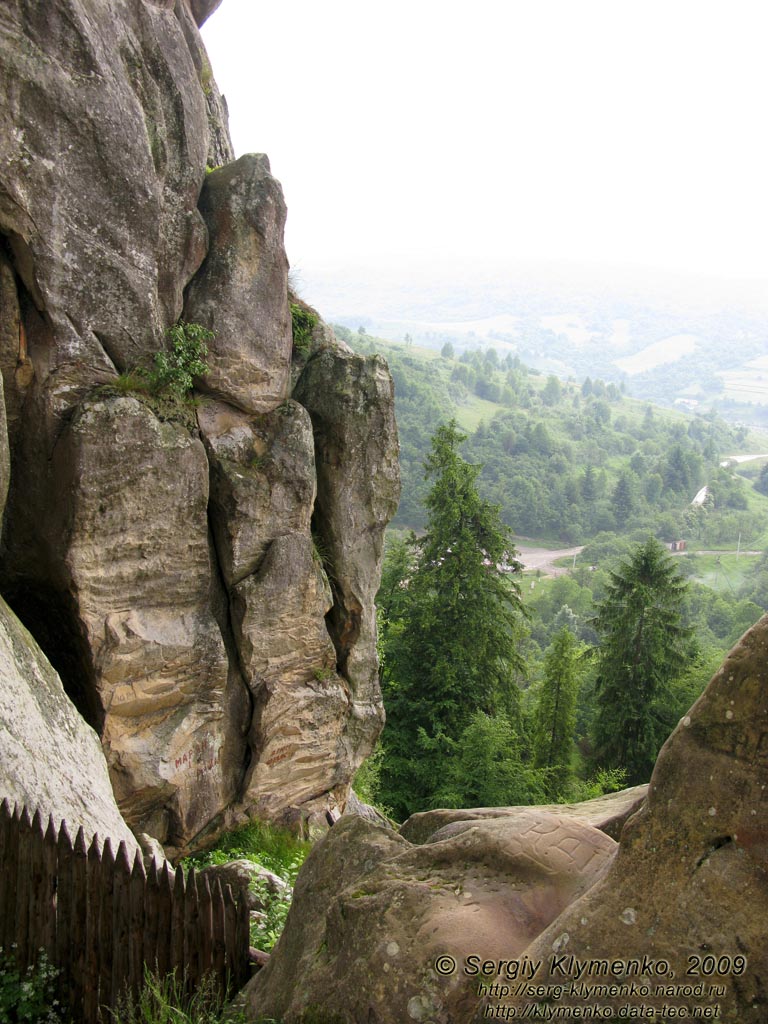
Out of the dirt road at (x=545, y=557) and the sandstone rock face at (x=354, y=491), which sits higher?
the sandstone rock face at (x=354, y=491)

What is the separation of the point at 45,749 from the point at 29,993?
3148 mm

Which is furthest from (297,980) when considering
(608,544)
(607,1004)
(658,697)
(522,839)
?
(608,544)

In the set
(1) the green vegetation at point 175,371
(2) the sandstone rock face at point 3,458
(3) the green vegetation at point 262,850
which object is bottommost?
(3) the green vegetation at point 262,850

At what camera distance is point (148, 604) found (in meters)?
13.6

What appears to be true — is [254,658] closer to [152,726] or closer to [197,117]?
[152,726]

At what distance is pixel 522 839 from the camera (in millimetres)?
6668

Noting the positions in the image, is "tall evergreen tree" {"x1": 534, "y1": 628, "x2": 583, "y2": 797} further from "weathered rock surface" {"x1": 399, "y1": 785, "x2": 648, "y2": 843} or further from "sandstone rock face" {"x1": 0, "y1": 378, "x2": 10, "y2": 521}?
"sandstone rock face" {"x1": 0, "y1": 378, "x2": 10, "y2": 521}

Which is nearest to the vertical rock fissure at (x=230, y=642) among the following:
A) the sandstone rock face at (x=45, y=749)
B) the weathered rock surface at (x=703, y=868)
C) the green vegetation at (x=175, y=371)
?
the green vegetation at (x=175, y=371)

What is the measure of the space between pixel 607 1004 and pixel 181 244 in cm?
1315

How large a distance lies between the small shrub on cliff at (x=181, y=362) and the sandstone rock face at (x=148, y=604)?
27.5 inches

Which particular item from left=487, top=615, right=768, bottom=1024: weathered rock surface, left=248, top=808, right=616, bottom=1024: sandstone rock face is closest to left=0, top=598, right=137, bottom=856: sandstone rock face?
left=248, top=808, right=616, bottom=1024: sandstone rock face

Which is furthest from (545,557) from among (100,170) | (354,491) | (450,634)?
(100,170)

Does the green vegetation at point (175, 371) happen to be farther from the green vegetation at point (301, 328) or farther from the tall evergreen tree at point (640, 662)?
the tall evergreen tree at point (640, 662)

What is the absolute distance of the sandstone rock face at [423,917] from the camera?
5750 millimetres
